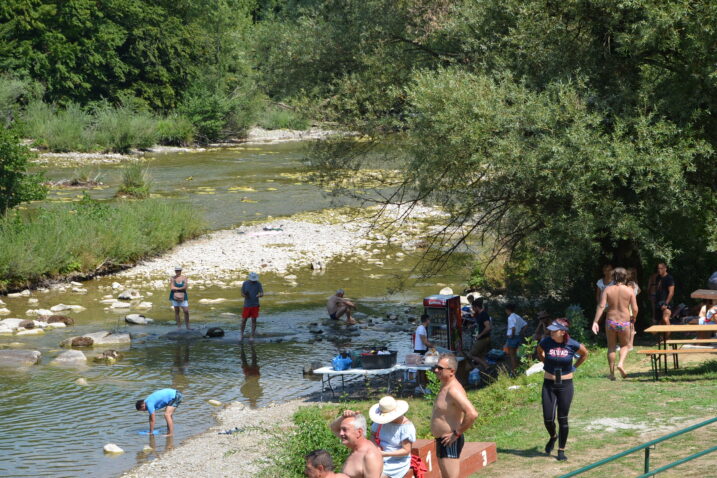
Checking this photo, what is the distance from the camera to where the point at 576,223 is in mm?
14188

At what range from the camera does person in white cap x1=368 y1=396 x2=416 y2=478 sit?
7613 millimetres

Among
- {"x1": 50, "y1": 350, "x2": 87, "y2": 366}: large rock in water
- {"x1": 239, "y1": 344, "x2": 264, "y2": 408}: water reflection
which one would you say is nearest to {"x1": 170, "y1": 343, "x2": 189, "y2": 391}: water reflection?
{"x1": 239, "y1": 344, "x2": 264, "y2": 408}: water reflection

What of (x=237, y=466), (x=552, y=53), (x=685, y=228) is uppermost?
(x=552, y=53)

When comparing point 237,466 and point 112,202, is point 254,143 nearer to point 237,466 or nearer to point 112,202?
point 112,202

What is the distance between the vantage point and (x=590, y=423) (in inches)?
417

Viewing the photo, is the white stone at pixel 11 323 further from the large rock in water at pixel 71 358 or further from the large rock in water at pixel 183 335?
the large rock in water at pixel 183 335

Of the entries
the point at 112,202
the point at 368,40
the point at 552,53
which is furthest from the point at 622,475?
the point at 112,202

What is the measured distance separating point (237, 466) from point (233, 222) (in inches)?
886

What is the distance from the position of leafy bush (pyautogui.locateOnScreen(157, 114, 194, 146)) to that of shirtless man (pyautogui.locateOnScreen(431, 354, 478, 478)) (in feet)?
178

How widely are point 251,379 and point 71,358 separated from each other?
3.79 m

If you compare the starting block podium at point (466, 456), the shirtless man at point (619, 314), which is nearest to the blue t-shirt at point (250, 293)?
the shirtless man at point (619, 314)

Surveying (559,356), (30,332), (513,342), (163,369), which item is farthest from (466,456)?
(30,332)

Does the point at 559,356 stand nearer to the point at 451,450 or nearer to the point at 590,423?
the point at 590,423

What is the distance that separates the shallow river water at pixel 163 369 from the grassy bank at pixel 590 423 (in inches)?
112
